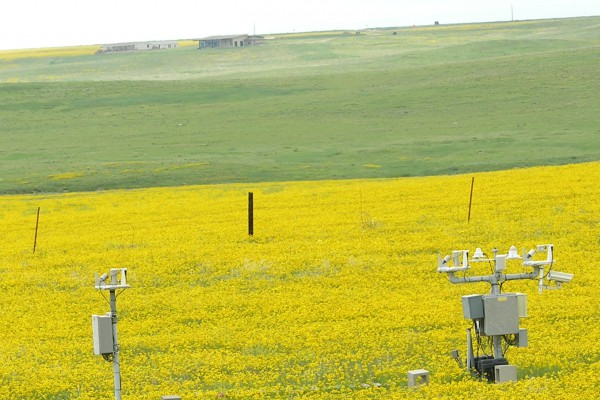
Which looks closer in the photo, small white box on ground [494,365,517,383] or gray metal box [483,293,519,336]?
small white box on ground [494,365,517,383]

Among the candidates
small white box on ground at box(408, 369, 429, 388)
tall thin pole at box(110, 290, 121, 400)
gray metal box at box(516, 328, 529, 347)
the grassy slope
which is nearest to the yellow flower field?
small white box on ground at box(408, 369, 429, 388)

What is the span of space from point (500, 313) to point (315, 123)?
7003cm

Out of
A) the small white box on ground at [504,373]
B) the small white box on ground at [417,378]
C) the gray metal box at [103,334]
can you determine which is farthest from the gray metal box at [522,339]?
the gray metal box at [103,334]

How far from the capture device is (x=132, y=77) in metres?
154

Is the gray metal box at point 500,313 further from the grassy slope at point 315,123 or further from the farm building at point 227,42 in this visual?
the farm building at point 227,42

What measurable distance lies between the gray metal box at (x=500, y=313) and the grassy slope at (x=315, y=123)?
132ft

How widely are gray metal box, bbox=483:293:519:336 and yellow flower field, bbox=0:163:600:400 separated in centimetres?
96

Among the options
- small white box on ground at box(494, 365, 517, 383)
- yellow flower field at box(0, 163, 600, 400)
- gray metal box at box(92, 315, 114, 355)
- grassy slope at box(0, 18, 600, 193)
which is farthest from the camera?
grassy slope at box(0, 18, 600, 193)

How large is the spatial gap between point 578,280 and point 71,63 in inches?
6454

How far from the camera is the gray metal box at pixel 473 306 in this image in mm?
20328

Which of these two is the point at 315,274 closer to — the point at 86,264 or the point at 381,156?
the point at 86,264

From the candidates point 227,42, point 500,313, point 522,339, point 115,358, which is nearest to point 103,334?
point 115,358

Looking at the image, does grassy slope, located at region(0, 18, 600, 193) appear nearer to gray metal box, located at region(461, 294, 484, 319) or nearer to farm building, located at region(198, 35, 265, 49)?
gray metal box, located at region(461, 294, 484, 319)

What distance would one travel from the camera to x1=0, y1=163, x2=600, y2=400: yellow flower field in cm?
2131
